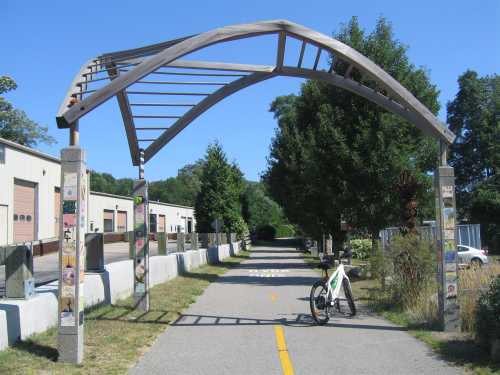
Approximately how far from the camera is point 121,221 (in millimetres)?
63875

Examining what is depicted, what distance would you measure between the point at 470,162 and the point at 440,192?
57513 mm

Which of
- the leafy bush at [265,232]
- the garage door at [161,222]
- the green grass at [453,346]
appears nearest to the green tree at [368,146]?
the green grass at [453,346]

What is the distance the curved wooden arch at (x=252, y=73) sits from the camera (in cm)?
820

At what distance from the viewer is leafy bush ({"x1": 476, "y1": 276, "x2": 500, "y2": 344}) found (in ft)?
23.7

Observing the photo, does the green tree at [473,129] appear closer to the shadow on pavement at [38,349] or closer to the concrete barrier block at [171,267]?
the concrete barrier block at [171,267]

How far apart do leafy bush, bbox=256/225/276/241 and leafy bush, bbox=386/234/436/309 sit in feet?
257

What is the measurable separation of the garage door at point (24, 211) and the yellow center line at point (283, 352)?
A: 2956 centimetres

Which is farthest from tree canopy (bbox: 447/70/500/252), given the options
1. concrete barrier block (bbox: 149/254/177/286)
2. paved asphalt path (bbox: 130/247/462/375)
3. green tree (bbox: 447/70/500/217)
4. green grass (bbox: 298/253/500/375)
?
paved asphalt path (bbox: 130/247/462/375)

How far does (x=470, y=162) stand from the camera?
63.5 meters

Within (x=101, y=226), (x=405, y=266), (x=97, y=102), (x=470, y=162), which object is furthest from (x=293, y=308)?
(x=470, y=162)

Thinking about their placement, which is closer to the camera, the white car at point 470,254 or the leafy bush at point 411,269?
the leafy bush at point 411,269

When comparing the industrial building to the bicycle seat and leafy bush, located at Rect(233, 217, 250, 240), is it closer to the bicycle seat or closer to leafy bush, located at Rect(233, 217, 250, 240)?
leafy bush, located at Rect(233, 217, 250, 240)

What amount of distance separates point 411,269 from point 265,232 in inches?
3213

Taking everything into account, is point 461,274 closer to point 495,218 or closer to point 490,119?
point 495,218
